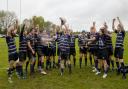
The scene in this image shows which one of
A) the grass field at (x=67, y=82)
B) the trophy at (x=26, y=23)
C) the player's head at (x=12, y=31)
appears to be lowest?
the grass field at (x=67, y=82)

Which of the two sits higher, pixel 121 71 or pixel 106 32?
pixel 106 32

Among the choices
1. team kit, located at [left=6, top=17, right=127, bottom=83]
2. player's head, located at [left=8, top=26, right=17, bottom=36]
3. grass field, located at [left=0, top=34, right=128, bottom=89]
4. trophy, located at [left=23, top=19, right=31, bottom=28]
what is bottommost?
grass field, located at [left=0, top=34, right=128, bottom=89]

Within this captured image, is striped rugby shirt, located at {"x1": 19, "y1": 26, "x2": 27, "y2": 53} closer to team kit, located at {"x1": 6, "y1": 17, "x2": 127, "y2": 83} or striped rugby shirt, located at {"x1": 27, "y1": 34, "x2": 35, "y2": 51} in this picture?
team kit, located at {"x1": 6, "y1": 17, "x2": 127, "y2": 83}

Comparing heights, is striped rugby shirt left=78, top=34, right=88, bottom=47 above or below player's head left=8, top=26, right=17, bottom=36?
below

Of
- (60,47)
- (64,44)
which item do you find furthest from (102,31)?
(60,47)

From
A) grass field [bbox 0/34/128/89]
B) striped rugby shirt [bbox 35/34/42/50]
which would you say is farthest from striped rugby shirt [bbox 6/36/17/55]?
striped rugby shirt [bbox 35/34/42/50]

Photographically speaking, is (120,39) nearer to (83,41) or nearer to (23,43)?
(83,41)

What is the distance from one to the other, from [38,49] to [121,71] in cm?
491

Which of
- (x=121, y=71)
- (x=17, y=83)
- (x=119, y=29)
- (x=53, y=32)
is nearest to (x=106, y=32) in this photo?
(x=119, y=29)

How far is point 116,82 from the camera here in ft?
66.1

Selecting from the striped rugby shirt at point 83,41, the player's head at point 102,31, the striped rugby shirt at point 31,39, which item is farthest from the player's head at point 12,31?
the striped rugby shirt at point 83,41

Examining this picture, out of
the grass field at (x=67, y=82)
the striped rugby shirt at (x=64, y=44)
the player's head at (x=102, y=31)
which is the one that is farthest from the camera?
the striped rugby shirt at (x=64, y=44)

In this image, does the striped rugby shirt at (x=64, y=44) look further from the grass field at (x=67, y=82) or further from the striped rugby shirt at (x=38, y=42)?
the grass field at (x=67, y=82)

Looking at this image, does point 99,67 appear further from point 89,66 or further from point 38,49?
point 38,49
